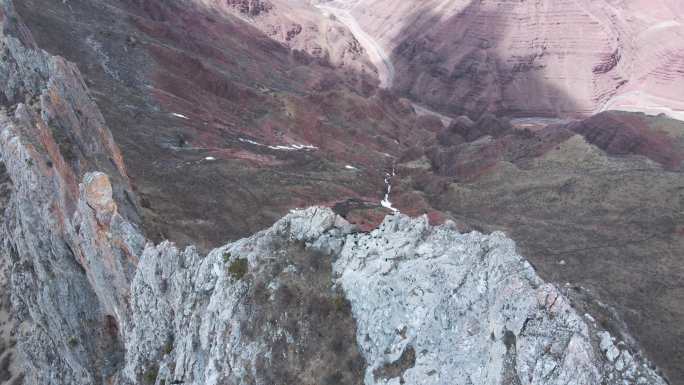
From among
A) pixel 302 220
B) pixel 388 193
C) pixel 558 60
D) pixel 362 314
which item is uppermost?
pixel 302 220

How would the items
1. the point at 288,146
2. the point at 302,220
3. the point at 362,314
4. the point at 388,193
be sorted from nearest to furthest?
the point at 362,314, the point at 302,220, the point at 388,193, the point at 288,146

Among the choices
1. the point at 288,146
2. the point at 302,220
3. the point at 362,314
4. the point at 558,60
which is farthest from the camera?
the point at 558,60

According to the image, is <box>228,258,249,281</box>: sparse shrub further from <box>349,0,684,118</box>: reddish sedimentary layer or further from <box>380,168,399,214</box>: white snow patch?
<box>349,0,684,118</box>: reddish sedimentary layer

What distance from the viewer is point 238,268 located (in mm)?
16578

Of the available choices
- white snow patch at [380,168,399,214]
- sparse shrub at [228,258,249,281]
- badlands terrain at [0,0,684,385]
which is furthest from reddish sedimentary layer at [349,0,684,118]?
sparse shrub at [228,258,249,281]

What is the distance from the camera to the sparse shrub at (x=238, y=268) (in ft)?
54.0

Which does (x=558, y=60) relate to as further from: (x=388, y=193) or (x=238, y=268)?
(x=238, y=268)

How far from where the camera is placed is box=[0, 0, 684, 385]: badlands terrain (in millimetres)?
13492

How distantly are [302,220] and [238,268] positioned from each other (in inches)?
108

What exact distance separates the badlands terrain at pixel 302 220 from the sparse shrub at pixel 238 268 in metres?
0.27

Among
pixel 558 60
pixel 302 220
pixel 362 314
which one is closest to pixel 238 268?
pixel 302 220

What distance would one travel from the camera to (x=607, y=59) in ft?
340

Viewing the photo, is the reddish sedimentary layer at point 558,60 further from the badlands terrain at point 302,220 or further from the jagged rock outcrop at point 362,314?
the jagged rock outcrop at point 362,314

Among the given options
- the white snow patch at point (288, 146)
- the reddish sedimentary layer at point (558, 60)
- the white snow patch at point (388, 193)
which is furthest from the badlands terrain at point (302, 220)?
the reddish sedimentary layer at point (558, 60)
